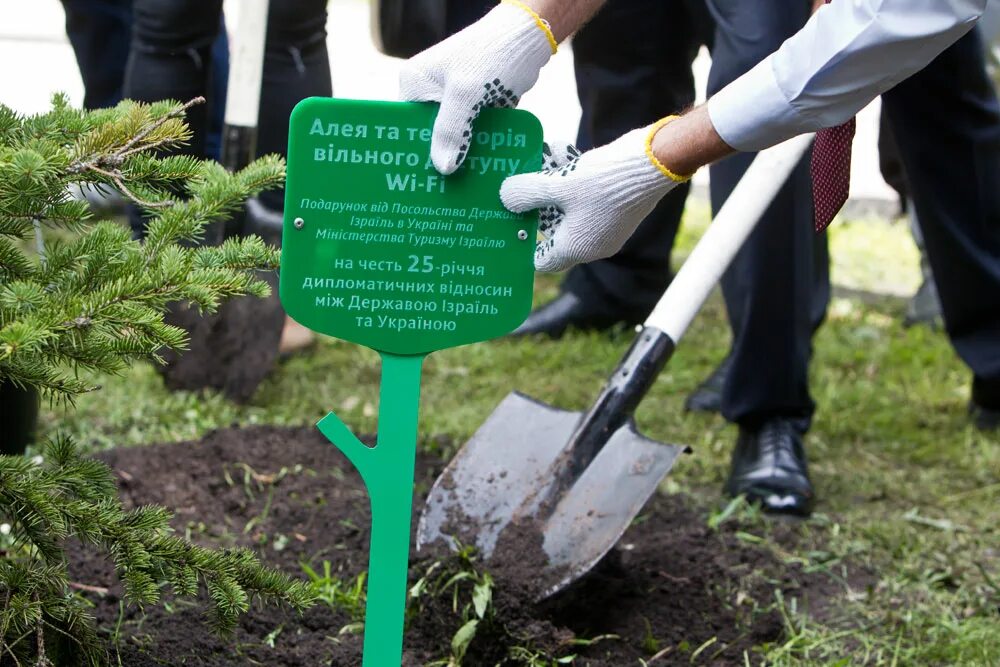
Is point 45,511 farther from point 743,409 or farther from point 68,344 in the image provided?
point 743,409

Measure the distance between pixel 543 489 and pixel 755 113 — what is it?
0.82 metres

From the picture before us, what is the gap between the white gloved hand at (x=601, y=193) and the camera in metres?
1.47

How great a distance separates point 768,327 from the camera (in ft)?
7.96

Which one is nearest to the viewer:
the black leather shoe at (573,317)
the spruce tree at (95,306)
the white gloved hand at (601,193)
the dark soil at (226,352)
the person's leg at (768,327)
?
the spruce tree at (95,306)

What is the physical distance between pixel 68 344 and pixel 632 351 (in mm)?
1148

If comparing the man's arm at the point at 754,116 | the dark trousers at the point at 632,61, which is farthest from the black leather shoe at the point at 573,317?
the man's arm at the point at 754,116

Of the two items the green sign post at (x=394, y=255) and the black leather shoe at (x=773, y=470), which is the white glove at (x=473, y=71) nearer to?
the green sign post at (x=394, y=255)

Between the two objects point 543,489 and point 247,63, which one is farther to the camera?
point 247,63

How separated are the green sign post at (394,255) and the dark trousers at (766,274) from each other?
0.97 metres

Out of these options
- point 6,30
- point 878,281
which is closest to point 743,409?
point 878,281

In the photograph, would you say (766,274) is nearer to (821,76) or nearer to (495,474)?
(495,474)

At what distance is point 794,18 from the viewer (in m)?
2.18

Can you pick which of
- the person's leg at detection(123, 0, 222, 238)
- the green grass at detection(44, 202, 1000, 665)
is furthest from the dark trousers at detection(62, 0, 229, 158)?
the green grass at detection(44, 202, 1000, 665)

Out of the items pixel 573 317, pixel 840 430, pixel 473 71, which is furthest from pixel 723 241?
pixel 573 317
